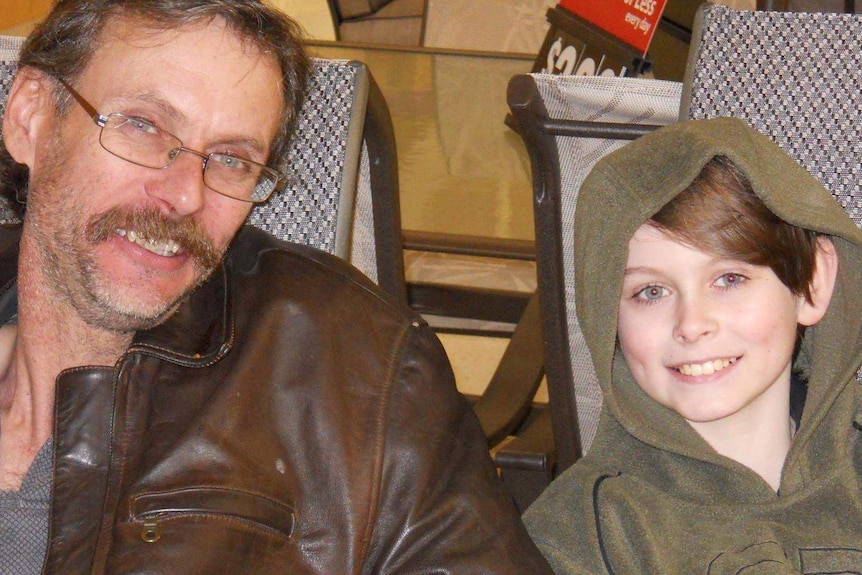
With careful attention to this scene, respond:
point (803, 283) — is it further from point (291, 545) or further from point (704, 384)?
point (291, 545)

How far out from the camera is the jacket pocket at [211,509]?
3.95 feet

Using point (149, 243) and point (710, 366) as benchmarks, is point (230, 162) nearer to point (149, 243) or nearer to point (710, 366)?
point (149, 243)

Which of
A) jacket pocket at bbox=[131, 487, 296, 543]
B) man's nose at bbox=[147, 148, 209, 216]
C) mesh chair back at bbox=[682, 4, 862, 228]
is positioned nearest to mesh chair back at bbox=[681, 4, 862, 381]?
mesh chair back at bbox=[682, 4, 862, 228]

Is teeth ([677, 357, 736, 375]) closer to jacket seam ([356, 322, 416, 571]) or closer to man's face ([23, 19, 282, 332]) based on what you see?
jacket seam ([356, 322, 416, 571])

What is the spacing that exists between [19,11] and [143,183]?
4085mm

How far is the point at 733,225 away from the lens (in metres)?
1.41

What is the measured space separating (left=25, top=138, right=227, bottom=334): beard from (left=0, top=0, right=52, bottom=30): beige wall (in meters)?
3.71

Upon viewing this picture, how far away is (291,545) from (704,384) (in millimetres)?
555

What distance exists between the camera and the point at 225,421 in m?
1.27

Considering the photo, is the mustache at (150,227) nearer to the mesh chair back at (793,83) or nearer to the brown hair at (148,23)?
the brown hair at (148,23)

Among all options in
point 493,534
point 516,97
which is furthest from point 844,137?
point 493,534

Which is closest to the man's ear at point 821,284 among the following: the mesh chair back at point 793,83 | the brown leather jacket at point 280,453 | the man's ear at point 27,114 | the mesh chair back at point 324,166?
the mesh chair back at point 793,83

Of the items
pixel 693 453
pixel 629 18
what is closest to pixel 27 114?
pixel 693 453

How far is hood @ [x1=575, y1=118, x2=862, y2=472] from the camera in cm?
140
